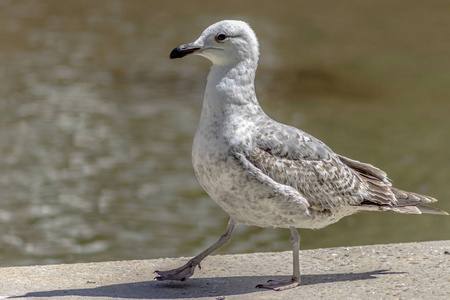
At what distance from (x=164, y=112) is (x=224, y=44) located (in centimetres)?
900

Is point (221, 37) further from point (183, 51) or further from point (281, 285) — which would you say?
point (281, 285)

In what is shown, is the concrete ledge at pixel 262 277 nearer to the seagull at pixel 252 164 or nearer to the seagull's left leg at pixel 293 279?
the seagull's left leg at pixel 293 279

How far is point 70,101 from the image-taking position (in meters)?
15.6

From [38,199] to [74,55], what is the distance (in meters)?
8.03

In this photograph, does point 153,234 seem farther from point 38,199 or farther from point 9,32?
point 9,32

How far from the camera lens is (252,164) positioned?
20.2 feet

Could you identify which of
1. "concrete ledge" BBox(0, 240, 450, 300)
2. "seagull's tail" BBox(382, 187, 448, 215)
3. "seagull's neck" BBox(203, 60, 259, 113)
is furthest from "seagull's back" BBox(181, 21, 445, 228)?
"concrete ledge" BBox(0, 240, 450, 300)

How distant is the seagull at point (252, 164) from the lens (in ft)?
20.1

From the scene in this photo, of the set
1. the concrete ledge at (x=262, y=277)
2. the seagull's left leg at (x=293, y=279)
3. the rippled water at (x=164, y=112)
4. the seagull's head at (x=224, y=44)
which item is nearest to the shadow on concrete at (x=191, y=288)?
the concrete ledge at (x=262, y=277)

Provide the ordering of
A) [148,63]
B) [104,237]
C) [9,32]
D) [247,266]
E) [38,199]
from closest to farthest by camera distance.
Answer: [247,266]
[104,237]
[38,199]
[148,63]
[9,32]

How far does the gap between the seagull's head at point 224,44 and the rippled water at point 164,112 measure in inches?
153

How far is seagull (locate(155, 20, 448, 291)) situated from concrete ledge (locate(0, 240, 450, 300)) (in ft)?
0.67

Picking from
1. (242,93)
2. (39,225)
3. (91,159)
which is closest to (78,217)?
(39,225)

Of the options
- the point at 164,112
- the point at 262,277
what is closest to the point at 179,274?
the point at 262,277
